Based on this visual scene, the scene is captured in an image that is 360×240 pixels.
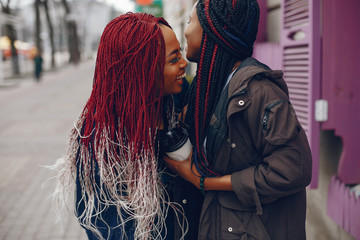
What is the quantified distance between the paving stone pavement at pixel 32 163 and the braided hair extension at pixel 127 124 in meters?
0.30

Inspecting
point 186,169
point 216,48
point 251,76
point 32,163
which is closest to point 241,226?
point 186,169

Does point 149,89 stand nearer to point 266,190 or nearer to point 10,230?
point 266,190

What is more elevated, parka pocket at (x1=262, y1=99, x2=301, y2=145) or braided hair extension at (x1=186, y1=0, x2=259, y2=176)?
braided hair extension at (x1=186, y1=0, x2=259, y2=176)

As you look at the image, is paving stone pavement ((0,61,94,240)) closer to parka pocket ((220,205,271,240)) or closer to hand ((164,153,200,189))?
hand ((164,153,200,189))

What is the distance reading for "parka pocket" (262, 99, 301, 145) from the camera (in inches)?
55.3

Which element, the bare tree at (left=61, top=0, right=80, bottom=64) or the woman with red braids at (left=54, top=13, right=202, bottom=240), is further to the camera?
the bare tree at (left=61, top=0, right=80, bottom=64)

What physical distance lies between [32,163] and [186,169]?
532 centimetres

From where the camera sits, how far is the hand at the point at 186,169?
1645 mm

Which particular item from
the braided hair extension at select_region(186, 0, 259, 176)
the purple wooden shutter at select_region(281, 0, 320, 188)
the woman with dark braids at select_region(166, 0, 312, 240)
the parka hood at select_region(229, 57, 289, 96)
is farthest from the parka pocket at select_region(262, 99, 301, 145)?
the purple wooden shutter at select_region(281, 0, 320, 188)

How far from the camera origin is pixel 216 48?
62.5 inches

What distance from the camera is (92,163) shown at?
1.74 meters

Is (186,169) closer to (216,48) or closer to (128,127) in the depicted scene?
(128,127)

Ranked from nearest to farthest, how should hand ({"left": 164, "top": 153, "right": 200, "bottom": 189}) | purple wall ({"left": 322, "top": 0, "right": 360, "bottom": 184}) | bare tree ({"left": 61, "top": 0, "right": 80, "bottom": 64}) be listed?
hand ({"left": 164, "top": 153, "right": 200, "bottom": 189}), purple wall ({"left": 322, "top": 0, "right": 360, "bottom": 184}), bare tree ({"left": 61, "top": 0, "right": 80, "bottom": 64})

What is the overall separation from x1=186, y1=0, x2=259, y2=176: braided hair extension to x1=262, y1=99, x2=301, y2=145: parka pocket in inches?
10.3
